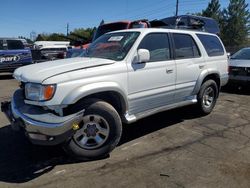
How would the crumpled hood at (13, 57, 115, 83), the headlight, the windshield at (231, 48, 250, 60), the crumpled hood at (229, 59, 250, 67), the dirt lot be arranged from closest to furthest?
the dirt lot, the headlight, the crumpled hood at (13, 57, 115, 83), the crumpled hood at (229, 59, 250, 67), the windshield at (231, 48, 250, 60)

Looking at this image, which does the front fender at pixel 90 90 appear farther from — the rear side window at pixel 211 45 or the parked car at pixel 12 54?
the parked car at pixel 12 54

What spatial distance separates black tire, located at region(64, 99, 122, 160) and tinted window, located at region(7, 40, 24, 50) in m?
10.9

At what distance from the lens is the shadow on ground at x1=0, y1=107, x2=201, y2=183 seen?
416 centimetres

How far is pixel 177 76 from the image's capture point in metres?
5.90

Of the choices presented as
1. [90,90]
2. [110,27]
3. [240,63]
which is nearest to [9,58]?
[110,27]

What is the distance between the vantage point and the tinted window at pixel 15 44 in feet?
46.7

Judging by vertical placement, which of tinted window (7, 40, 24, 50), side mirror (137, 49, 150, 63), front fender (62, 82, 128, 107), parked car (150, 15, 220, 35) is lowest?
front fender (62, 82, 128, 107)

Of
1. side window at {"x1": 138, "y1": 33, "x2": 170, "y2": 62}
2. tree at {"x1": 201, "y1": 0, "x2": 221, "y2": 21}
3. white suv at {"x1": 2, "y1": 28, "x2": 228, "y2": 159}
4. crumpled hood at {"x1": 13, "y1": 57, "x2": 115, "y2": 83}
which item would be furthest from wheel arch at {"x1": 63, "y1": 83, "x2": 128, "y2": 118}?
tree at {"x1": 201, "y1": 0, "x2": 221, "y2": 21}

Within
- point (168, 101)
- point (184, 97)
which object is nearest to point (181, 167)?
point (168, 101)

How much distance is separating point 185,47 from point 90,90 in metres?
2.63

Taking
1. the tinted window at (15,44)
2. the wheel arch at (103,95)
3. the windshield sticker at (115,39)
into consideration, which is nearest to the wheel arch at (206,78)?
the windshield sticker at (115,39)

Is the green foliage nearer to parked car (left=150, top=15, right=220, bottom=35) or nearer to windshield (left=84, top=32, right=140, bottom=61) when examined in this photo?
parked car (left=150, top=15, right=220, bottom=35)

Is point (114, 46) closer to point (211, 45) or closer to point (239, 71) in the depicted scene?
point (211, 45)

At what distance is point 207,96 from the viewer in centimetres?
704
